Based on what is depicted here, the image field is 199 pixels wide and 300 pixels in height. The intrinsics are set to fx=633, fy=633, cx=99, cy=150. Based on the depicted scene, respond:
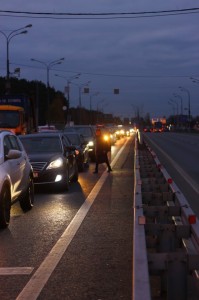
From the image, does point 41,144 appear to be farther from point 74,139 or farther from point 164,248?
point 164,248

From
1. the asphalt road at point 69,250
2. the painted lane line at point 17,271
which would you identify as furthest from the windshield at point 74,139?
the painted lane line at point 17,271

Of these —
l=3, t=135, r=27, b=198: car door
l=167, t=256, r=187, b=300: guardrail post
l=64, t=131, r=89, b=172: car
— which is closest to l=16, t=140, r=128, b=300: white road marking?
l=3, t=135, r=27, b=198: car door

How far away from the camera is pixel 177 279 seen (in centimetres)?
504

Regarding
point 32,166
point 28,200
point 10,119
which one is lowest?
point 28,200

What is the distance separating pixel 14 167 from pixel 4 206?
1.17 m

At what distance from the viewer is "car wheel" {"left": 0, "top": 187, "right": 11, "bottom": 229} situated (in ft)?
33.9

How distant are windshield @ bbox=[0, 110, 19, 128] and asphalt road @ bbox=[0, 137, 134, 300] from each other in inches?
715

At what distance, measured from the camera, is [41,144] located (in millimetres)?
17609

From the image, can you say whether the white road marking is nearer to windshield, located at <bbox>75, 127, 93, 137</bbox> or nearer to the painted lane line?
the painted lane line

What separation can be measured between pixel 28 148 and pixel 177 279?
12.6 m

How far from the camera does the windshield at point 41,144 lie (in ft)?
56.5

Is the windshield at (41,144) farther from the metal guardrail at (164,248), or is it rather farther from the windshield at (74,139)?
the metal guardrail at (164,248)

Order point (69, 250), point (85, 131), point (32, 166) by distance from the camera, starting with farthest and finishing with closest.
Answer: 1. point (85, 131)
2. point (32, 166)
3. point (69, 250)

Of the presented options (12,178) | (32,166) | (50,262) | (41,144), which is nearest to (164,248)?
(50,262)
